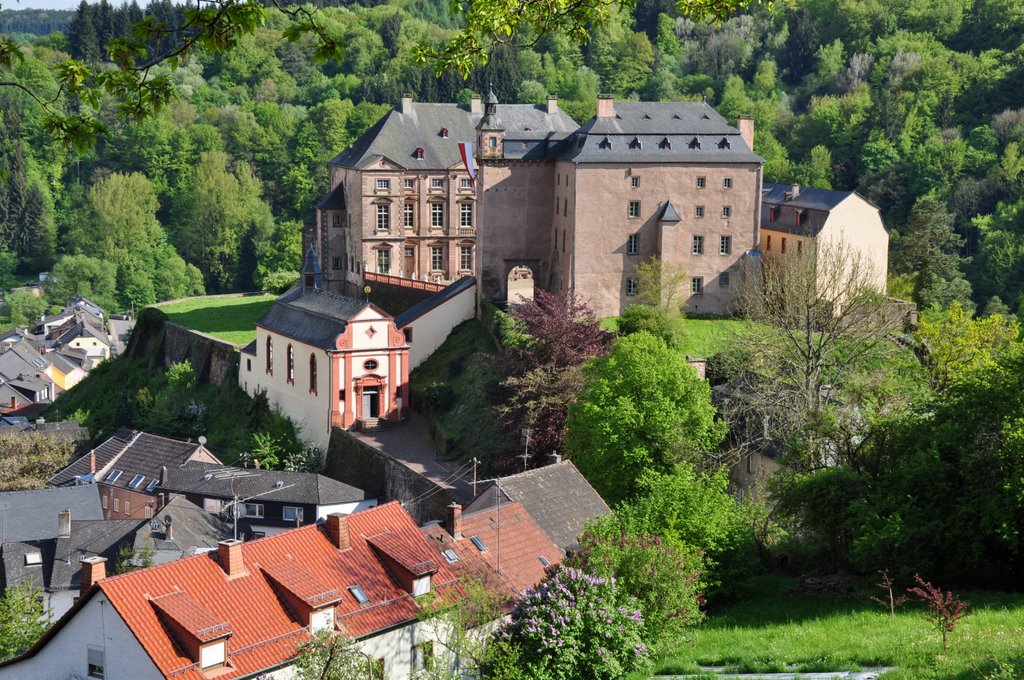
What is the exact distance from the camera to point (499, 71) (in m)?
107

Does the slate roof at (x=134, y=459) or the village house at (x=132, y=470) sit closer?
the village house at (x=132, y=470)

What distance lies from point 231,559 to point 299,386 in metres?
23.6

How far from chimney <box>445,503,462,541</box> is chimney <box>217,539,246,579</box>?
5.59 metres

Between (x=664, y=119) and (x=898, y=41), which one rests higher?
(x=898, y=41)

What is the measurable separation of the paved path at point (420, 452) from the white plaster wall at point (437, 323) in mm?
2287

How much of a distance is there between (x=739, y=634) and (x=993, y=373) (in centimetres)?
753

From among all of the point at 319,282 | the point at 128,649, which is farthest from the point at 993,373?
the point at 319,282

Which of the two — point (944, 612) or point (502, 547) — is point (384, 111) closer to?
point (502, 547)

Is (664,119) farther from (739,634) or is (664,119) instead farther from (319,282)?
(739,634)

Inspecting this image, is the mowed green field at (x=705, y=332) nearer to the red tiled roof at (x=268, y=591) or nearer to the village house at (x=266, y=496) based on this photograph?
the village house at (x=266, y=496)

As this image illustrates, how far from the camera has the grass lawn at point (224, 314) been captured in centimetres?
6114

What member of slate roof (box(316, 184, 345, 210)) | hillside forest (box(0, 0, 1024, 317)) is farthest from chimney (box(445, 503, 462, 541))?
hillside forest (box(0, 0, 1024, 317))

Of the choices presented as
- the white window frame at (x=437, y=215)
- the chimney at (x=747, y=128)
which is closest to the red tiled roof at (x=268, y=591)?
the chimney at (x=747, y=128)

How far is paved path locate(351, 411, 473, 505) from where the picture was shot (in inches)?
1533
